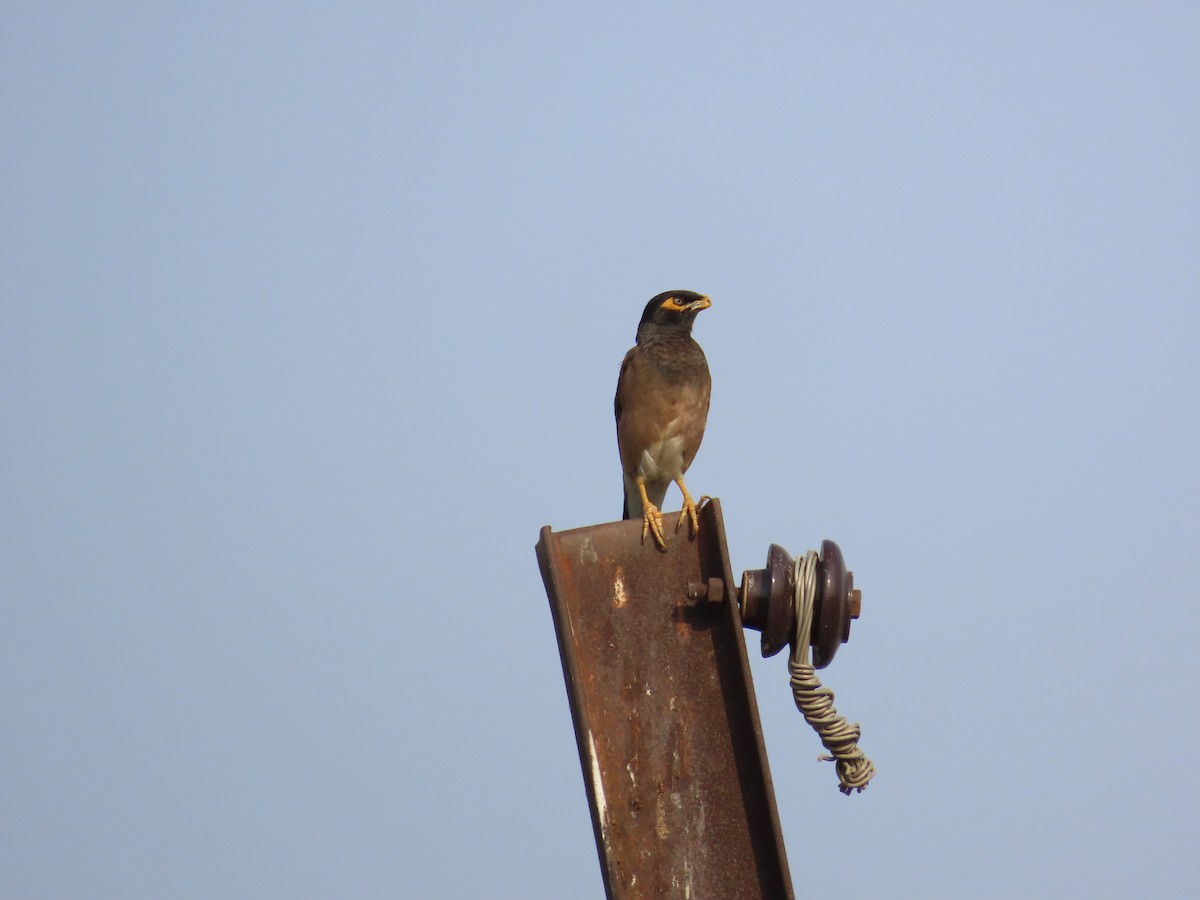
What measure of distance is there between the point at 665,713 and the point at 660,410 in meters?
3.30

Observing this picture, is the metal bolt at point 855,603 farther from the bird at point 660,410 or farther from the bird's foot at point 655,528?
the bird at point 660,410

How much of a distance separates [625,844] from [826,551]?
2.89 ft

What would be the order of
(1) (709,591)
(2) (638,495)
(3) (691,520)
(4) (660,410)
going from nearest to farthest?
(1) (709,591) → (3) (691,520) → (4) (660,410) → (2) (638,495)

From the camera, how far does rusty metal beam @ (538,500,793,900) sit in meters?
2.88

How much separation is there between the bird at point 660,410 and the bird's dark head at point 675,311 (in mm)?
84

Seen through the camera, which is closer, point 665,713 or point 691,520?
point 665,713

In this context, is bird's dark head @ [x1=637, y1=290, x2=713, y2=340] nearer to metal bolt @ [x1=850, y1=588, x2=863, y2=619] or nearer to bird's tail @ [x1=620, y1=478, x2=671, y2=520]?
bird's tail @ [x1=620, y1=478, x2=671, y2=520]

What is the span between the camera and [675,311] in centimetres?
675

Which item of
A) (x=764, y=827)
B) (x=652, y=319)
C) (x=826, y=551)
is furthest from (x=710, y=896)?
(x=652, y=319)

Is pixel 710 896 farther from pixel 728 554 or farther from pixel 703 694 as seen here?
pixel 728 554

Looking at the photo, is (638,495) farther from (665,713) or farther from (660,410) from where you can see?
(665,713)

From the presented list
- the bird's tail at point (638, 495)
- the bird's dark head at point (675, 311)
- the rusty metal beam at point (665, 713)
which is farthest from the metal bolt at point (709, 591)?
the bird's dark head at point (675, 311)

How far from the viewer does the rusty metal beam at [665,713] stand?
2875 mm

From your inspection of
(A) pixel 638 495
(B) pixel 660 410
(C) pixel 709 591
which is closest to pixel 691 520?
(C) pixel 709 591
